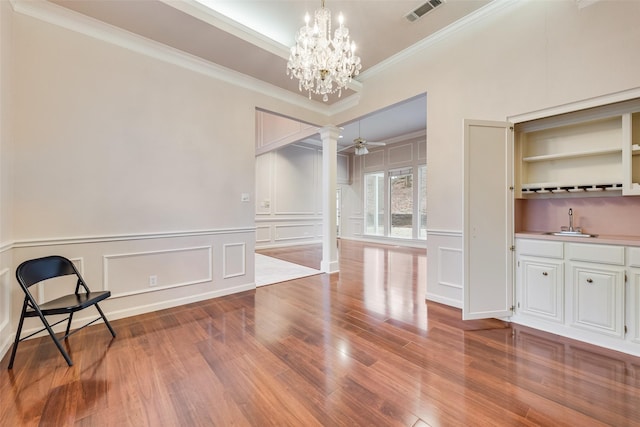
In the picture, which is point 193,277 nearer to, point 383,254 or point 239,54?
point 239,54

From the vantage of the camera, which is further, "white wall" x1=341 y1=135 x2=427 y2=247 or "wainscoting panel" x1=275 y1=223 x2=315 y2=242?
"wainscoting panel" x1=275 y1=223 x2=315 y2=242

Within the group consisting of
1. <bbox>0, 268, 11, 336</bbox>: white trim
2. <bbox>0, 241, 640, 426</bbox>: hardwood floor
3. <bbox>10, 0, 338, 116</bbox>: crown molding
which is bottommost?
<bbox>0, 241, 640, 426</bbox>: hardwood floor

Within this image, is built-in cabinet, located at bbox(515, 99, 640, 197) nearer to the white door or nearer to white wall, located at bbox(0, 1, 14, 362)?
the white door

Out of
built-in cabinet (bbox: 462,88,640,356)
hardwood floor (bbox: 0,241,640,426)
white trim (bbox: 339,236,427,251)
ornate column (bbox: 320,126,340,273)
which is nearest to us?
hardwood floor (bbox: 0,241,640,426)

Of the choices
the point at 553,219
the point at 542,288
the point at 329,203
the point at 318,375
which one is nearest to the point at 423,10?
the point at 553,219

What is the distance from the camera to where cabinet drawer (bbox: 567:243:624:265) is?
2.15 metres

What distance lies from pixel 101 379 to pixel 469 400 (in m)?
2.53

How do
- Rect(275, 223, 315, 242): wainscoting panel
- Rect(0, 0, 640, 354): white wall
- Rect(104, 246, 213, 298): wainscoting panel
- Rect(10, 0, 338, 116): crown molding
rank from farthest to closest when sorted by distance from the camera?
1. Rect(275, 223, 315, 242): wainscoting panel
2. Rect(104, 246, 213, 298): wainscoting panel
3. Rect(10, 0, 338, 116): crown molding
4. Rect(0, 0, 640, 354): white wall

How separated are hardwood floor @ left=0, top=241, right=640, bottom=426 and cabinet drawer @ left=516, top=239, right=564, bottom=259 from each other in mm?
764

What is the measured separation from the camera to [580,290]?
2.32 meters

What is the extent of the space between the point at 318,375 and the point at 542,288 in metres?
2.37

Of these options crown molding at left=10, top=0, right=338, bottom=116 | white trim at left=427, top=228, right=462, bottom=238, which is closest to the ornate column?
crown molding at left=10, top=0, right=338, bottom=116

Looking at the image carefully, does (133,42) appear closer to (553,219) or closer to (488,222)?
(488,222)

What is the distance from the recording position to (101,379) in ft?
6.03
